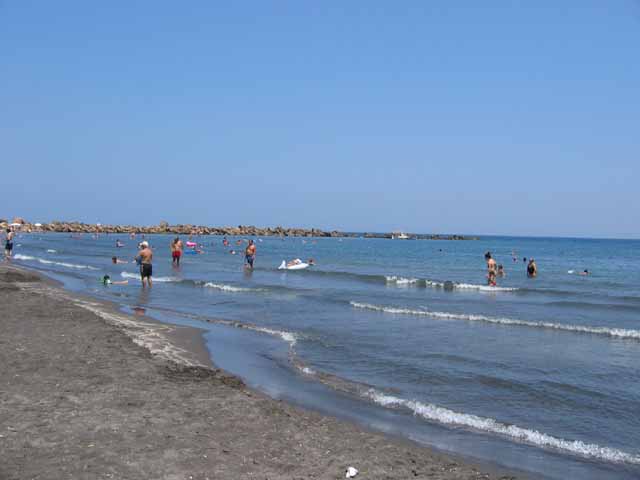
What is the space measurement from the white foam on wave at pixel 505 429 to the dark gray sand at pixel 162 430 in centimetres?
122

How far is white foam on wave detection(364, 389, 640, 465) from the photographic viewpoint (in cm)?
672

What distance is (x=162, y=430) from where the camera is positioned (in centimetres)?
625

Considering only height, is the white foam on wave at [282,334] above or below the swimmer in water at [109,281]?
below

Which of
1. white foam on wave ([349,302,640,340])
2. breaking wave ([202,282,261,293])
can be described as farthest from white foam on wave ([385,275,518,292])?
white foam on wave ([349,302,640,340])

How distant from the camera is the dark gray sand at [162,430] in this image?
5.32 metres

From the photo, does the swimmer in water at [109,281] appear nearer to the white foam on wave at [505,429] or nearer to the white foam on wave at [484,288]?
the white foam on wave at [484,288]

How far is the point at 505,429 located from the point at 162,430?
418 centimetres

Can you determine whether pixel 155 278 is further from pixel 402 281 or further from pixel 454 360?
pixel 454 360

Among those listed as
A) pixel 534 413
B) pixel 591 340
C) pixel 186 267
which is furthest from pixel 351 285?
pixel 534 413

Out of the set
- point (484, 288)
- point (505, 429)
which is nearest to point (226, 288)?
point (484, 288)

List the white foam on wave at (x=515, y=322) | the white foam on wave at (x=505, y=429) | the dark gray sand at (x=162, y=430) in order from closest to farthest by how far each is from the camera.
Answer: the dark gray sand at (x=162, y=430) < the white foam on wave at (x=505, y=429) < the white foam on wave at (x=515, y=322)

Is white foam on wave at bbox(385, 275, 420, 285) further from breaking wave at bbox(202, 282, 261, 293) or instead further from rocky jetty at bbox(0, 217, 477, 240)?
rocky jetty at bbox(0, 217, 477, 240)

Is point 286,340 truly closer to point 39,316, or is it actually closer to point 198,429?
point 39,316

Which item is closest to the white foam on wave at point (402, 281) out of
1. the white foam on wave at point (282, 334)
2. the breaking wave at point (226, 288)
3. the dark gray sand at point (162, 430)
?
the breaking wave at point (226, 288)
